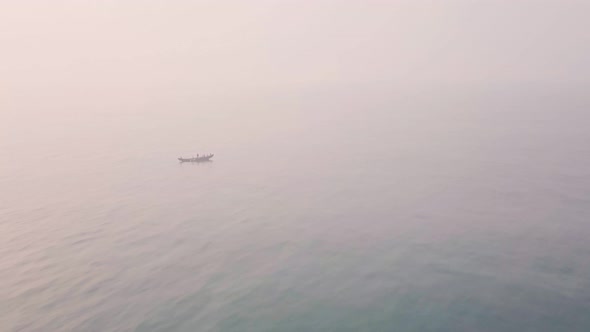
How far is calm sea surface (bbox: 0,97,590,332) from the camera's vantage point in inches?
1892

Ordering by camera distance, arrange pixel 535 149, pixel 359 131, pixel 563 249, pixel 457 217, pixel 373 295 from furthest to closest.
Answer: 1. pixel 359 131
2. pixel 535 149
3. pixel 457 217
4. pixel 563 249
5. pixel 373 295

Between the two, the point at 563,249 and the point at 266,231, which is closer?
the point at 563,249

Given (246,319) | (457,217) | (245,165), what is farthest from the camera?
(245,165)

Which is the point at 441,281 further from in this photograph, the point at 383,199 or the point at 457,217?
the point at 383,199

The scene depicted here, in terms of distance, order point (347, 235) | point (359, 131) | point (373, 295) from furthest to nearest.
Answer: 1. point (359, 131)
2. point (347, 235)
3. point (373, 295)

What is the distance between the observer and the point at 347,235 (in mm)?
68188

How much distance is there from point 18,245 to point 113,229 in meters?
13.5

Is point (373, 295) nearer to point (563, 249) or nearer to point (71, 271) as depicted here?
point (563, 249)

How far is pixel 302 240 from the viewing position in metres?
67.4

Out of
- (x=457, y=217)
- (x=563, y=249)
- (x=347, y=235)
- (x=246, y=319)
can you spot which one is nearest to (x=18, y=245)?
(x=246, y=319)

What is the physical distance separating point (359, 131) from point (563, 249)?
113 meters

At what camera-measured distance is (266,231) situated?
71.6 meters

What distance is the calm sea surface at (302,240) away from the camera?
48.1m

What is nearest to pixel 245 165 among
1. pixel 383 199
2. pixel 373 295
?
pixel 383 199
